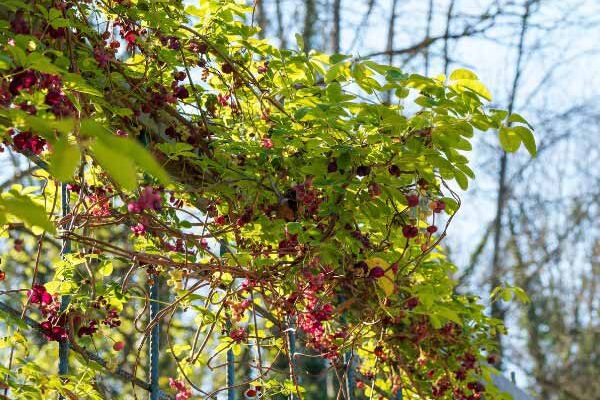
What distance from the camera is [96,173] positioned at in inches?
81.6

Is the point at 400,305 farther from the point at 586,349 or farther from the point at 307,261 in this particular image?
the point at 586,349

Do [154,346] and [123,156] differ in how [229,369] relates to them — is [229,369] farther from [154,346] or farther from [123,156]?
[123,156]

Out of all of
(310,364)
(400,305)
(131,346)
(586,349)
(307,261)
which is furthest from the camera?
(586,349)

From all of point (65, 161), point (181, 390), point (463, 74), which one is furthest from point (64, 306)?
point (65, 161)

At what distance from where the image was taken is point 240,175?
1951 mm

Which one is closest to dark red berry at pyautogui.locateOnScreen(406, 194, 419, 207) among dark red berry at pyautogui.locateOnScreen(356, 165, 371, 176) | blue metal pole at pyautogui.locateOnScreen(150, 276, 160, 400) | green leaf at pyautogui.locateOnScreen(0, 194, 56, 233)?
dark red berry at pyautogui.locateOnScreen(356, 165, 371, 176)

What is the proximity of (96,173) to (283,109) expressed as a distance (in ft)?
1.58

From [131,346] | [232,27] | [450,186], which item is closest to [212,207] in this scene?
[232,27]

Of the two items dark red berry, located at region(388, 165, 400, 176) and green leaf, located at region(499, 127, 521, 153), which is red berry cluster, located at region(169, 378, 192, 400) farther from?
green leaf, located at region(499, 127, 521, 153)

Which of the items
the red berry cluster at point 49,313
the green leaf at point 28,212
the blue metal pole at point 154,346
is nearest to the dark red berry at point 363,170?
the blue metal pole at point 154,346

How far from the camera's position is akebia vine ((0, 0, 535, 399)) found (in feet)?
5.50

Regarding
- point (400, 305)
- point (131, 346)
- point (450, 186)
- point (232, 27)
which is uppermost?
point (131, 346)

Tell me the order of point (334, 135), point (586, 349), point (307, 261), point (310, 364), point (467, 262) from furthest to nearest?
point (586, 349), point (467, 262), point (310, 364), point (307, 261), point (334, 135)

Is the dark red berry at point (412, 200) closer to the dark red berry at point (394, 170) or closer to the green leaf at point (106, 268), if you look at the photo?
the dark red berry at point (394, 170)
